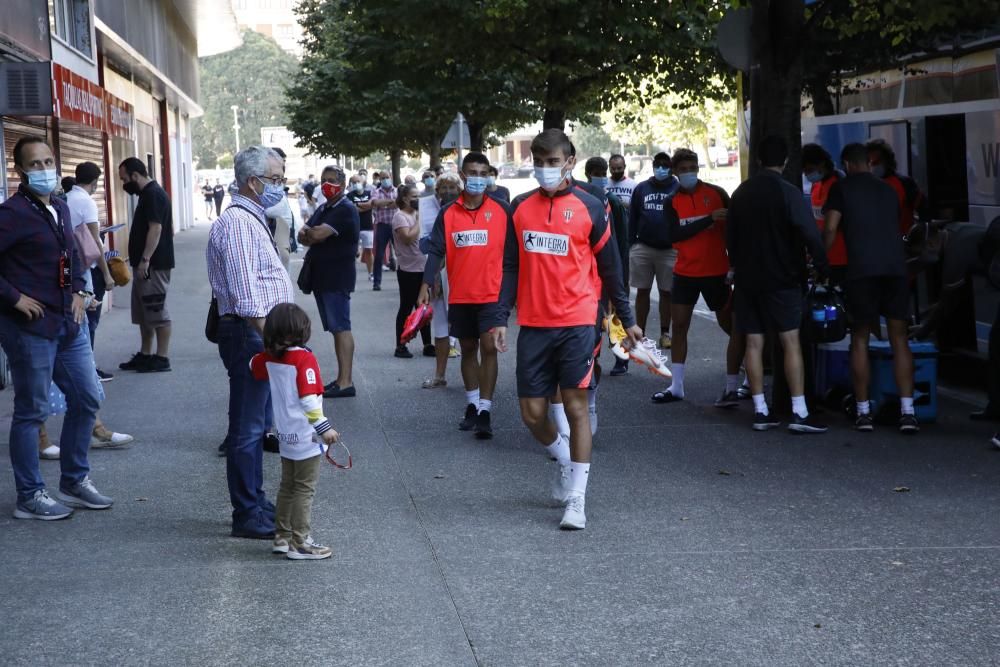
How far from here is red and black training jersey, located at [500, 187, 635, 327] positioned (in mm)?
6762

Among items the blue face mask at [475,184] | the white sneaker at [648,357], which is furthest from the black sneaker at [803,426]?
the blue face mask at [475,184]

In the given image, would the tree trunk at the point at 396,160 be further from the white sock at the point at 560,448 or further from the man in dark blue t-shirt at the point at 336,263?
the white sock at the point at 560,448

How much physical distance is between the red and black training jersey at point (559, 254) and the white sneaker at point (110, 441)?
132 inches

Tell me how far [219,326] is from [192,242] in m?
34.3

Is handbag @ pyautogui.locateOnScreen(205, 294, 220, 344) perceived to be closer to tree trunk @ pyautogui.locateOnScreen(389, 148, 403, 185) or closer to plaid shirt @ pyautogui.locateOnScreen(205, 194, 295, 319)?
plaid shirt @ pyautogui.locateOnScreen(205, 194, 295, 319)

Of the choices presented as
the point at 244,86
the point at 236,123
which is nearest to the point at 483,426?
the point at 236,123

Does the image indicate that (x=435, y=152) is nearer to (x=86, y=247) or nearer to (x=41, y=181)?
(x=86, y=247)

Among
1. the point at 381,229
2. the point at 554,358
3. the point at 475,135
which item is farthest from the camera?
the point at 475,135

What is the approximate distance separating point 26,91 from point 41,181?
657 centimetres

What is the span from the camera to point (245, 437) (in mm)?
6461

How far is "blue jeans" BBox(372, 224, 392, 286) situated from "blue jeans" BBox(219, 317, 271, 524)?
16243 mm

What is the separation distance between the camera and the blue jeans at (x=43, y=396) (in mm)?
6906

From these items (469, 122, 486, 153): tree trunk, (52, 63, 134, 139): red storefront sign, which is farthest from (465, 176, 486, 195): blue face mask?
(469, 122, 486, 153): tree trunk

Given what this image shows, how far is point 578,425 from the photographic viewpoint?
6.76 m
